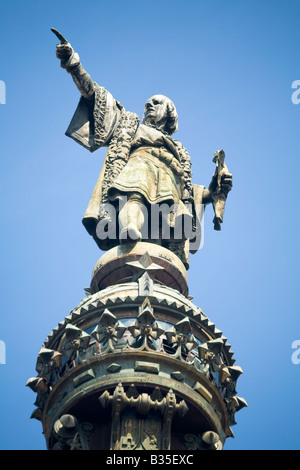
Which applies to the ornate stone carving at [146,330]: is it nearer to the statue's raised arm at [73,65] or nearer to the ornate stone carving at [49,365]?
the ornate stone carving at [49,365]

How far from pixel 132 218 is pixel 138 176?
5.48ft

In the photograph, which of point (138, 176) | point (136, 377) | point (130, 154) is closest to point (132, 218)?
point (138, 176)

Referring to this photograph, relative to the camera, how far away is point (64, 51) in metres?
20.9

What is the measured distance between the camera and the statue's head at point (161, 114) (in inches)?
937

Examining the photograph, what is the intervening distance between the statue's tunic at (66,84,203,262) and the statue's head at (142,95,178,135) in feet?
2.39

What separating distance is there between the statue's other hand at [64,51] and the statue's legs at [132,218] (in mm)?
3575

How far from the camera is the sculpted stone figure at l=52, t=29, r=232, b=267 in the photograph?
20375 mm

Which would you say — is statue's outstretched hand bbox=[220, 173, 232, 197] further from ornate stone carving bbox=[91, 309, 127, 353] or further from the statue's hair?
ornate stone carving bbox=[91, 309, 127, 353]

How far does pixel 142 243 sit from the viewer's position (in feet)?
64.4

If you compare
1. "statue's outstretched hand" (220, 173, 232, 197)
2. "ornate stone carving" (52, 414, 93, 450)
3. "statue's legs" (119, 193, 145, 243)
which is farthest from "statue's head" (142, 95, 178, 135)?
"ornate stone carving" (52, 414, 93, 450)

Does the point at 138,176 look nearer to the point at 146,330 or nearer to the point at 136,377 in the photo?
the point at 146,330

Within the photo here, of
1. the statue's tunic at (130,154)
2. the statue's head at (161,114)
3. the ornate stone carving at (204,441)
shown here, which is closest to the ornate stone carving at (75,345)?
the ornate stone carving at (204,441)
